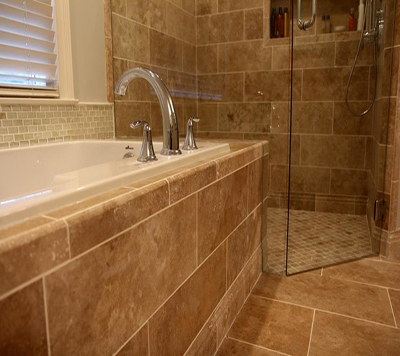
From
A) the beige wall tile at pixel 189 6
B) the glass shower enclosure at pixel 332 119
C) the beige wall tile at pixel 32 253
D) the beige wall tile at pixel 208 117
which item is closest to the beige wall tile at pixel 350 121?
the glass shower enclosure at pixel 332 119

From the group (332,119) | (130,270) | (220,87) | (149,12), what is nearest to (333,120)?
(332,119)

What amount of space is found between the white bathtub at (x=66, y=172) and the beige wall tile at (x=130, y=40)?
690 mm

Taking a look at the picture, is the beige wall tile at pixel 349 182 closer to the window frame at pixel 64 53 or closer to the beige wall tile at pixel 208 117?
the beige wall tile at pixel 208 117

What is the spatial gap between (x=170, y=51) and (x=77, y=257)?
92.7 inches

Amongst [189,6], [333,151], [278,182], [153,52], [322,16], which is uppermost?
[189,6]

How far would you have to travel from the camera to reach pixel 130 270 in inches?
29.8

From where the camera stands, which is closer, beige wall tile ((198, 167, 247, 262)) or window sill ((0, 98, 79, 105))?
beige wall tile ((198, 167, 247, 262))

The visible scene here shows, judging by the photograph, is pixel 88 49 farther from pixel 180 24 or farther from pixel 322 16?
pixel 322 16

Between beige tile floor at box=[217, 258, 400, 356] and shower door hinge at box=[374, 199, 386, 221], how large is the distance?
314mm

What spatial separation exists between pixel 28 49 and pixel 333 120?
7.45 feet

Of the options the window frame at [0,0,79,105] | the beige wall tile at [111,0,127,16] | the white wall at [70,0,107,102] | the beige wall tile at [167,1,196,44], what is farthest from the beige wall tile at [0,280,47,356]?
the beige wall tile at [167,1,196,44]

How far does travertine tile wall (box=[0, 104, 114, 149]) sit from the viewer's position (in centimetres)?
154

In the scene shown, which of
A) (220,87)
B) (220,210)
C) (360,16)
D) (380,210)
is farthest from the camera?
(220,87)

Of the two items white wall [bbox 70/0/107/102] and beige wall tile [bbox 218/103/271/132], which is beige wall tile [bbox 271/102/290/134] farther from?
white wall [bbox 70/0/107/102]
